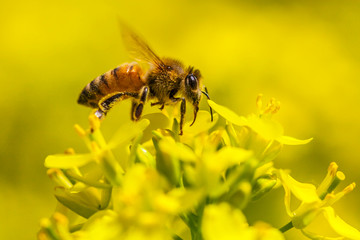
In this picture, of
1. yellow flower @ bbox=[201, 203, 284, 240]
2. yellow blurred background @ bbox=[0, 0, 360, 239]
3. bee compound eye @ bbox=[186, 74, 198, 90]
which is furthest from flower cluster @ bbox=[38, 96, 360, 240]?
yellow blurred background @ bbox=[0, 0, 360, 239]

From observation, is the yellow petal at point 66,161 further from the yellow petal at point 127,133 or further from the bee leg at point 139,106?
the bee leg at point 139,106

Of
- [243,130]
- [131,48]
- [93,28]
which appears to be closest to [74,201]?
[243,130]

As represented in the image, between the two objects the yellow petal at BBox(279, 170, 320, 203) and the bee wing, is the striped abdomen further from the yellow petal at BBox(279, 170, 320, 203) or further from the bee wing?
the yellow petal at BBox(279, 170, 320, 203)

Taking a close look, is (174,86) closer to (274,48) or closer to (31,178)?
(31,178)

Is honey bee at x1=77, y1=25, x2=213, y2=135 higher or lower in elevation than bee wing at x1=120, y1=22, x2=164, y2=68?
lower

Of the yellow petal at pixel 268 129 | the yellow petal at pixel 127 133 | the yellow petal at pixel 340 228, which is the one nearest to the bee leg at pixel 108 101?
the yellow petal at pixel 127 133
